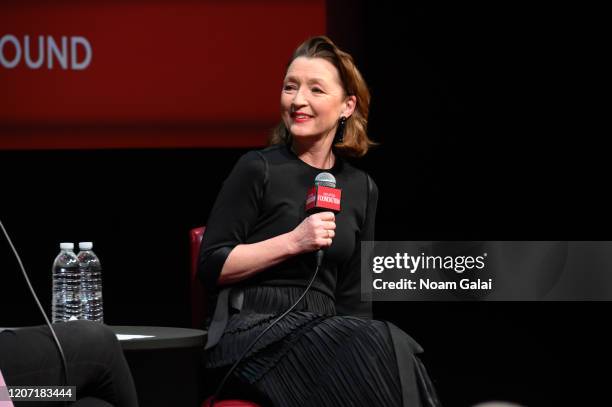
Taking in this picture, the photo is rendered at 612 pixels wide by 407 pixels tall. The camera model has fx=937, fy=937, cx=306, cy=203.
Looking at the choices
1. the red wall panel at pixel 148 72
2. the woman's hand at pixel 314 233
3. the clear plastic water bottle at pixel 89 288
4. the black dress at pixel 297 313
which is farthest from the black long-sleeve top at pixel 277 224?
the red wall panel at pixel 148 72

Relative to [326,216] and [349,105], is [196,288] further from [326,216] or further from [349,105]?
[349,105]

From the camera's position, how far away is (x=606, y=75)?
384cm

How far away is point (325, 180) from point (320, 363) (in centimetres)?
47

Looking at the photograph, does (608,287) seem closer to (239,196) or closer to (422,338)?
(422,338)

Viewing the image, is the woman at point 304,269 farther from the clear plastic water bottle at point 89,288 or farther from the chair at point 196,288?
the clear plastic water bottle at point 89,288

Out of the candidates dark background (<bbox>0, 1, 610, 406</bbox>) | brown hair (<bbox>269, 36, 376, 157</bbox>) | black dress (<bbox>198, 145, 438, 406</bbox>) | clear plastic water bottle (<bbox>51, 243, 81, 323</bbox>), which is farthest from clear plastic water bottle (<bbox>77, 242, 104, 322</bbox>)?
brown hair (<bbox>269, 36, 376, 157</bbox>)

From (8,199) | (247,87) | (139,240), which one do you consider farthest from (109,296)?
(247,87)

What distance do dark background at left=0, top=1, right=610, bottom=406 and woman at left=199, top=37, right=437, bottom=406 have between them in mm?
1223

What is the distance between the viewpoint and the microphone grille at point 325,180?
92.7 inches

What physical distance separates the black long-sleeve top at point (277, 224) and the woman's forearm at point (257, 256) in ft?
0.08

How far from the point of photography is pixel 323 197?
7.59 ft

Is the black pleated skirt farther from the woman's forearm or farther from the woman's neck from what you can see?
the woman's neck

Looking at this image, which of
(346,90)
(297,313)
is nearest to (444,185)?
(346,90)

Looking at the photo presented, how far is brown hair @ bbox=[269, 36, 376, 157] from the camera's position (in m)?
2.57
